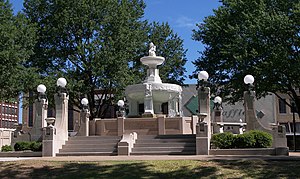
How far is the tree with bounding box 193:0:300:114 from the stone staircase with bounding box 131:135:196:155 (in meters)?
12.4

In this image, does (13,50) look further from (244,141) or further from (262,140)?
(262,140)

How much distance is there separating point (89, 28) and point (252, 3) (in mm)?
14538

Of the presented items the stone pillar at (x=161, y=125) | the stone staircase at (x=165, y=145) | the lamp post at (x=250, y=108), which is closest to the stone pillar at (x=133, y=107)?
the stone pillar at (x=161, y=125)

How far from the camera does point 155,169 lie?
1338 centimetres

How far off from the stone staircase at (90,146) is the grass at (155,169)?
5.06 metres

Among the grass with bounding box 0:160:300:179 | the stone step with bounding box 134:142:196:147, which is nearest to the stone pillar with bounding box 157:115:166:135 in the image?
the stone step with bounding box 134:142:196:147

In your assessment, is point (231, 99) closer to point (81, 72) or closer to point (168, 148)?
point (81, 72)

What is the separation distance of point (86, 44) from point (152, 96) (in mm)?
13777

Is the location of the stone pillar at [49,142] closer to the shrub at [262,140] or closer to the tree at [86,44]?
the shrub at [262,140]

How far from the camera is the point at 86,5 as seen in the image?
3688cm

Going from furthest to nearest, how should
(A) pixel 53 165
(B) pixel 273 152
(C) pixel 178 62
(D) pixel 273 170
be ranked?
(C) pixel 178 62 < (B) pixel 273 152 < (A) pixel 53 165 < (D) pixel 273 170

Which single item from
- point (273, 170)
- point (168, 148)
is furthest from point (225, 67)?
point (273, 170)

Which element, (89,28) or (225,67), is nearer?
(225,67)

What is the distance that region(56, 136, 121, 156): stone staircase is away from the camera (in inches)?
788
